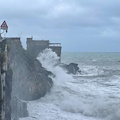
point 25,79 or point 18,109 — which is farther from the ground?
point 25,79

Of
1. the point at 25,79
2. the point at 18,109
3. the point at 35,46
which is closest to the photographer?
the point at 18,109

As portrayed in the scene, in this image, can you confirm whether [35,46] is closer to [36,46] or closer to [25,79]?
[36,46]

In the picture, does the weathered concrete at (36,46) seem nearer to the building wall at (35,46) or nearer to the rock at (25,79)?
the building wall at (35,46)

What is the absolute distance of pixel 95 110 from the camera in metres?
19.4

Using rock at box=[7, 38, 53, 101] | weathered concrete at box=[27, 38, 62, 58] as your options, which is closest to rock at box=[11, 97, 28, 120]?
rock at box=[7, 38, 53, 101]

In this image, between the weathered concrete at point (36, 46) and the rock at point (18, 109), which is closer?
the rock at point (18, 109)

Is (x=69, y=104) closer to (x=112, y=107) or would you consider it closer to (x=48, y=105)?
(x=48, y=105)

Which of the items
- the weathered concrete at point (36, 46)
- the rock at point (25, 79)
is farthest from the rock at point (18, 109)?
the weathered concrete at point (36, 46)

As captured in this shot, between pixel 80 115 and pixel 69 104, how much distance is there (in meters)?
2.18

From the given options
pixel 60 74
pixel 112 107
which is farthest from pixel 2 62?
pixel 60 74

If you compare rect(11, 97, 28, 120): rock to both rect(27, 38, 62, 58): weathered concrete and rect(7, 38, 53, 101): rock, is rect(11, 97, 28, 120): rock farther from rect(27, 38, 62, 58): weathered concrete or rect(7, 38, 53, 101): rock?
rect(27, 38, 62, 58): weathered concrete

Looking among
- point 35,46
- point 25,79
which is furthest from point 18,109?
point 35,46

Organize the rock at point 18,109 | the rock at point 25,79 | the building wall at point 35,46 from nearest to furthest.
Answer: the rock at point 18,109, the rock at point 25,79, the building wall at point 35,46

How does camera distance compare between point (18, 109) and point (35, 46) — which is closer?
point (18, 109)
